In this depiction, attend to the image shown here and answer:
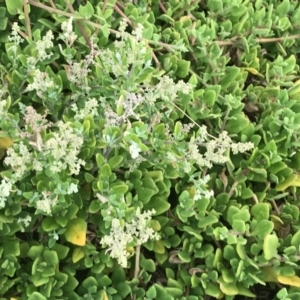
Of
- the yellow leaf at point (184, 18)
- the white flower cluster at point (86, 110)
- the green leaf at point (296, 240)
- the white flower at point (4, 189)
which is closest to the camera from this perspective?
the white flower at point (4, 189)

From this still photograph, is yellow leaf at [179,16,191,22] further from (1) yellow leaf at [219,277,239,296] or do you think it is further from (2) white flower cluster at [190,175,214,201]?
(1) yellow leaf at [219,277,239,296]

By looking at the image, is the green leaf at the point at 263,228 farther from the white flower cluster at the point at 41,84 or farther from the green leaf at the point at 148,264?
the white flower cluster at the point at 41,84

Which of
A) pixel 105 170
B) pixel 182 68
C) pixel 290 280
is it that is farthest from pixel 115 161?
pixel 290 280

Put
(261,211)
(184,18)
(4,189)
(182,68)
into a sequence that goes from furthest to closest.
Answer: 1. (184,18)
2. (182,68)
3. (261,211)
4. (4,189)

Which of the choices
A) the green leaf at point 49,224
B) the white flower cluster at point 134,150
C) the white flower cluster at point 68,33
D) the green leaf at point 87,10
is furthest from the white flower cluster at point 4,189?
the green leaf at point 87,10

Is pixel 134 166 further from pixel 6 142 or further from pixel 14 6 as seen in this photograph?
pixel 14 6

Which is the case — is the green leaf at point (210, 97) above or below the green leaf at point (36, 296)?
above
